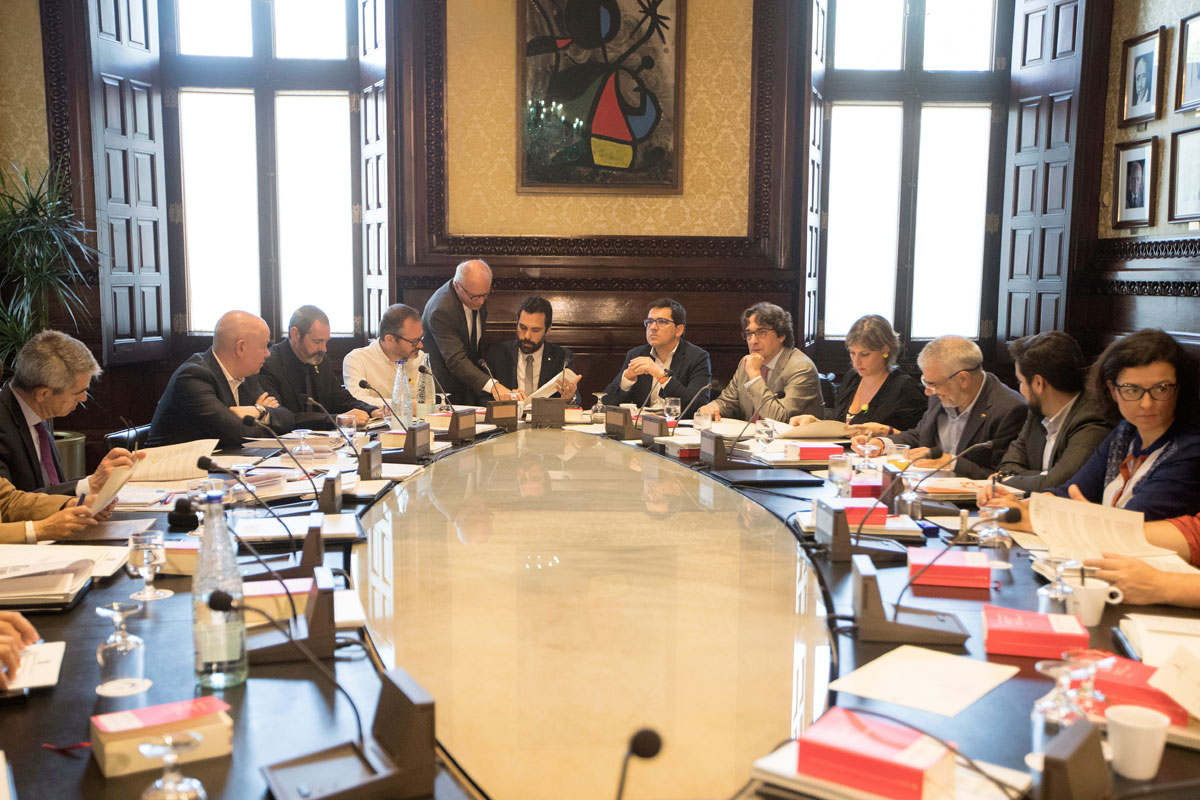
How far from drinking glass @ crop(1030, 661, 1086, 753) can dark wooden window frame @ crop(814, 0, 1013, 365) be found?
5.57 m

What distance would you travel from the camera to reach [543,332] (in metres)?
5.33

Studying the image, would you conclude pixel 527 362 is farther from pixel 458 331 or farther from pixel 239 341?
pixel 239 341

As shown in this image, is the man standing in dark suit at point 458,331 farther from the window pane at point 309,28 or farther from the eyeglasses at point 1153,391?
the eyeglasses at point 1153,391

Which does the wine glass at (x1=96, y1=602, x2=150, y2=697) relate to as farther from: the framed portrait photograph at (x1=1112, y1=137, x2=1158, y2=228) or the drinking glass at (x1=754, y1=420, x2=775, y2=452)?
the framed portrait photograph at (x1=1112, y1=137, x2=1158, y2=228)

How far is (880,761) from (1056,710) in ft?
1.04

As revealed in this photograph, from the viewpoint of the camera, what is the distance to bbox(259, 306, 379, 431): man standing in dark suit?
4945 millimetres

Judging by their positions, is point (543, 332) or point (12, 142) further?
point (12, 142)

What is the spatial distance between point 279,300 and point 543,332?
244 cm

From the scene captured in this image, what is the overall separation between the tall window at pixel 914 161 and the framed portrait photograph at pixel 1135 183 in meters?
0.88

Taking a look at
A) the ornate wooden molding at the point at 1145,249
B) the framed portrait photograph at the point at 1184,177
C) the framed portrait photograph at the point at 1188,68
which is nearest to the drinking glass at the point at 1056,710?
the ornate wooden molding at the point at 1145,249

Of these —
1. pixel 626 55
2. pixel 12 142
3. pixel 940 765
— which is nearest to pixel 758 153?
pixel 626 55

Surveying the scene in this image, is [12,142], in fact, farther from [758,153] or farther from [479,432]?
[758,153]

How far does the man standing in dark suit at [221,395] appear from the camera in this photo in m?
3.85

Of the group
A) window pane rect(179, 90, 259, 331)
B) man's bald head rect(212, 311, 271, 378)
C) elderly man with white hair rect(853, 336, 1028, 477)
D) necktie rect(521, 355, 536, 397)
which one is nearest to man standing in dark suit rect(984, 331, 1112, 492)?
elderly man with white hair rect(853, 336, 1028, 477)
